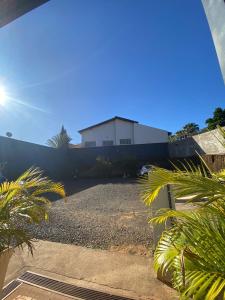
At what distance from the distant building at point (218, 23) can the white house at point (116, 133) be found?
23.6 meters

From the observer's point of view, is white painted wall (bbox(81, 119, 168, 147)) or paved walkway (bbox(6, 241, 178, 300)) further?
white painted wall (bbox(81, 119, 168, 147))

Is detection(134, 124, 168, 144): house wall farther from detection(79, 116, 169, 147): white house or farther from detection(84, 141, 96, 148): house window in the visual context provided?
detection(84, 141, 96, 148): house window

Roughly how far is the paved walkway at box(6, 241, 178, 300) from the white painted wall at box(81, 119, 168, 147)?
22190 mm

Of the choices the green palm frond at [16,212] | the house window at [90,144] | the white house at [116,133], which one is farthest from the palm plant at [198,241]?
the house window at [90,144]

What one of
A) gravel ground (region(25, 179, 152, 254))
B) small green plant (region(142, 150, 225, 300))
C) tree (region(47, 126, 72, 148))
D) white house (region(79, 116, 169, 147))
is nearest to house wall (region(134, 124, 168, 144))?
white house (region(79, 116, 169, 147))

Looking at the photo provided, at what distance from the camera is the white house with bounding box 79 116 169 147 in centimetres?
2573

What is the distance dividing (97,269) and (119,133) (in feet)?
75.7

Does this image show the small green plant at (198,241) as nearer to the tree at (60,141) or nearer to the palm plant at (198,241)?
the palm plant at (198,241)

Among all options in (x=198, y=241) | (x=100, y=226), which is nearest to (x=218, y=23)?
(x=198, y=241)

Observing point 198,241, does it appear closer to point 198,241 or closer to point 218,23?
point 198,241

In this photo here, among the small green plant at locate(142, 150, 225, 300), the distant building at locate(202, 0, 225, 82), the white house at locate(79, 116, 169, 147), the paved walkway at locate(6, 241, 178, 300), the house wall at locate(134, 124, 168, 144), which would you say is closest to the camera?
the small green plant at locate(142, 150, 225, 300)

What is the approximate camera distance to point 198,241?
1.42 m

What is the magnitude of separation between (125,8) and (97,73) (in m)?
5.47

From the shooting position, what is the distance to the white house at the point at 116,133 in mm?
25734
